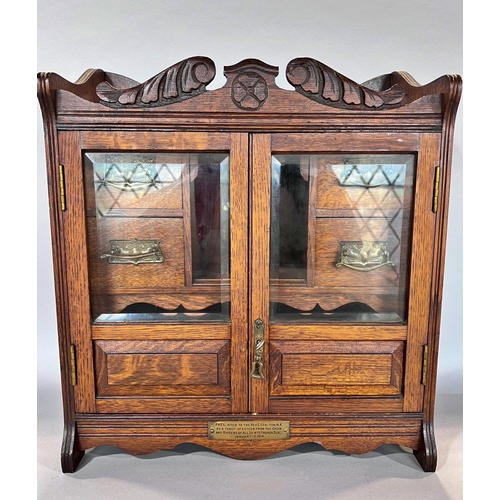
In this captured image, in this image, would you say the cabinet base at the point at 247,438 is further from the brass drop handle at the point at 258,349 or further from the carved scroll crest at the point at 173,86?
the carved scroll crest at the point at 173,86

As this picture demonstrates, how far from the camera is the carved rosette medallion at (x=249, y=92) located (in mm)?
1550

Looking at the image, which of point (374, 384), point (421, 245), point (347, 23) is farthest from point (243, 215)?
point (347, 23)

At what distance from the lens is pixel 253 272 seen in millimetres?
1636

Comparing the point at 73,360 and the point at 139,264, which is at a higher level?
the point at 139,264

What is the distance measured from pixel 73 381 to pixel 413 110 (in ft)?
4.26

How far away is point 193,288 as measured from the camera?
1.75 meters

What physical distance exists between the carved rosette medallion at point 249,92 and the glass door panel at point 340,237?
17 centimetres

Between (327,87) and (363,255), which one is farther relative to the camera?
(363,255)

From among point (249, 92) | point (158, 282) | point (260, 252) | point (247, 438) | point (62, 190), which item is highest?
point (249, 92)

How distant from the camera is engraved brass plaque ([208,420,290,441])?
67.2 inches

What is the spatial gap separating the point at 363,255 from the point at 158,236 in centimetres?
65

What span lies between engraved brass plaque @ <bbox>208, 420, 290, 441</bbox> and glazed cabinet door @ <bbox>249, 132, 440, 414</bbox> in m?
0.04

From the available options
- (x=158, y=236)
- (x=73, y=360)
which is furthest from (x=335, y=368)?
(x=73, y=360)

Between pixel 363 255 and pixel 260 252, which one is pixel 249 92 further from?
pixel 363 255
